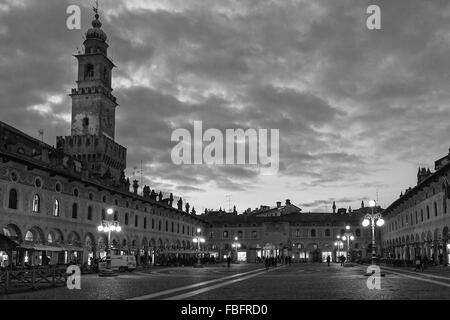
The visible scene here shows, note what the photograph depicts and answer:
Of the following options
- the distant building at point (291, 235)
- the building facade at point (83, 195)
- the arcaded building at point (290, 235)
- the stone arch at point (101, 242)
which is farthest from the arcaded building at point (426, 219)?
the stone arch at point (101, 242)

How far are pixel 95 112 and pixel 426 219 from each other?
54617 mm

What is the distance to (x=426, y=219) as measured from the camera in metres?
55.8

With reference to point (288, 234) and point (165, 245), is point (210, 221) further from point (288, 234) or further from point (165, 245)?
point (165, 245)

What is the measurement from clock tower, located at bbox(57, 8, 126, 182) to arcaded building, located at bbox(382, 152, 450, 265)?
43279mm

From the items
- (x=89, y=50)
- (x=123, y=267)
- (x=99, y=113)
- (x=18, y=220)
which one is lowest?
(x=123, y=267)

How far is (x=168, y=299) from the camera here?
20.2m

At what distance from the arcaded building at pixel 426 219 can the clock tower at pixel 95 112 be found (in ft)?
142

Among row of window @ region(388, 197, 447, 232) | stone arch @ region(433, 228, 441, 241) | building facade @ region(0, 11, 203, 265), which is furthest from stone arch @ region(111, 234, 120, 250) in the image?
row of window @ region(388, 197, 447, 232)

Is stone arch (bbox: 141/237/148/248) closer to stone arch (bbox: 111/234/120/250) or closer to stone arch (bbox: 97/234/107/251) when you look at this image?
stone arch (bbox: 111/234/120/250)

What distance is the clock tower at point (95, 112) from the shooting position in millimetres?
84812

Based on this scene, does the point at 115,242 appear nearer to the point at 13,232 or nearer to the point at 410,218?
the point at 13,232

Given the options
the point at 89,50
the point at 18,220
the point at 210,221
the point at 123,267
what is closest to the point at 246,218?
the point at 210,221
